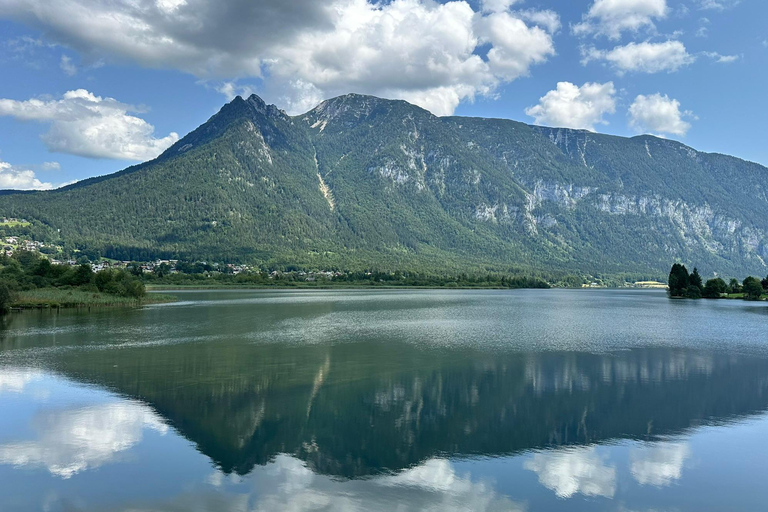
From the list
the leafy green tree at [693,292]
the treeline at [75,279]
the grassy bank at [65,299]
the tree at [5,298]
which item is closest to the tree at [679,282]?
the leafy green tree at [693,292]

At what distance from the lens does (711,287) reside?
140 meters

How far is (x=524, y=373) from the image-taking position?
33844 millimetres

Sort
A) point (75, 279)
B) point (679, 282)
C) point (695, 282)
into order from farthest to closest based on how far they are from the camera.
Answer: point (679, 282)
point (695, 282)
point (75, 279)

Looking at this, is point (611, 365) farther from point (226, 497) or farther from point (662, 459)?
point (226, 497)

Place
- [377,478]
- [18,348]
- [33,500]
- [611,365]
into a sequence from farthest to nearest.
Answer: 1. [18,348]
2. [611,365]
3. [377,478]
4. [33,500]

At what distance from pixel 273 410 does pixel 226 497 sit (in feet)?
29.9

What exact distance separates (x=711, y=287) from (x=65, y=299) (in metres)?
149

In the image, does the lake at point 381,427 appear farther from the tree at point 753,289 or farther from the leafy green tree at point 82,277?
the tree at point 753,289

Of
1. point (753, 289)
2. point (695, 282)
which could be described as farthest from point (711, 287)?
point (753, 289)

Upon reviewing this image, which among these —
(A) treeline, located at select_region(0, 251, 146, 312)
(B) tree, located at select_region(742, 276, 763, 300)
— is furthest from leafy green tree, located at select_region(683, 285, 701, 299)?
(A) treeline, located at select_region(0, 251, 146, 312)

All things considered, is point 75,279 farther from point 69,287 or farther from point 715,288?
point 715,288

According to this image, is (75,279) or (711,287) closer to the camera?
(75,279)

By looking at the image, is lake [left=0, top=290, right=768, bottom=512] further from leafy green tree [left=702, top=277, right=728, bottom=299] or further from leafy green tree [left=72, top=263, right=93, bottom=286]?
leafy green tree [left=702, top=277, right=728, bottom=299]

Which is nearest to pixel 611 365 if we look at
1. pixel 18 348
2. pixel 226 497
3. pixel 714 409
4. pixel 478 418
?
pixel 714 409
